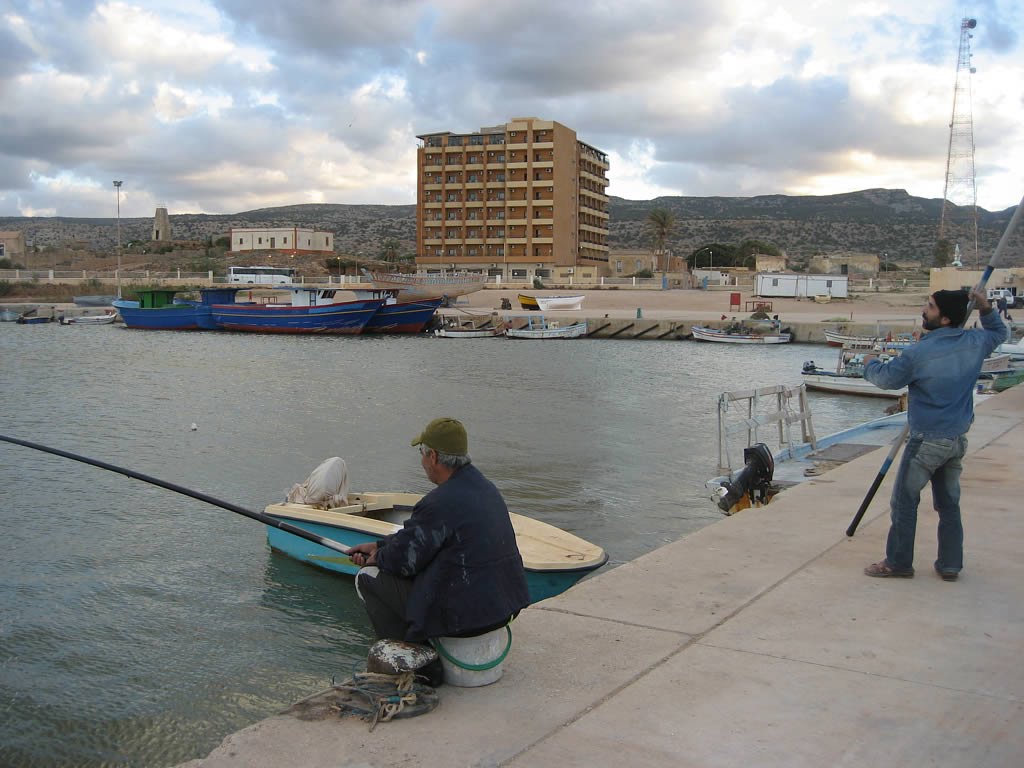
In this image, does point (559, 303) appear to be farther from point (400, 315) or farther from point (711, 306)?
point (711, 306)

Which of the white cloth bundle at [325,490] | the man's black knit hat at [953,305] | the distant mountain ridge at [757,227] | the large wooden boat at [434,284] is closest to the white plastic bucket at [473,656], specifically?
the man's black knit hat at [953,305]

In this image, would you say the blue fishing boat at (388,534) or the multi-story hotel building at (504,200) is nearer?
the blue fishing boat at (388,534)

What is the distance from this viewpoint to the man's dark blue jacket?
4.28 metres

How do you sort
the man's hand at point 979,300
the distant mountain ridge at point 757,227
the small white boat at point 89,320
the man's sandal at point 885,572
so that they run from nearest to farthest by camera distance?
the man's hand at point 979,300 < the man's sandal at point 885,572 < the small white boat at point 89,320 < the distant mountain ridge at point 757,227

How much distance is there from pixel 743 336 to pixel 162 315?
38.6 meters

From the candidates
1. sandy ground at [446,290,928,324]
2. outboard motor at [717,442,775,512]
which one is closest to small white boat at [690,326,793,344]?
sandy ground at [446,290,928,324]

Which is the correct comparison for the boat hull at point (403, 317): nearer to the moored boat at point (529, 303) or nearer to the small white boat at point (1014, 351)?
the moored boat at point (529, 303)

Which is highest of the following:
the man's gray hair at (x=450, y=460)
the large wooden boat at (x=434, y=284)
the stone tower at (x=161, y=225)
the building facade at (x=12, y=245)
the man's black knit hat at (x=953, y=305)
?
the stone tower at (x=161, y=225)

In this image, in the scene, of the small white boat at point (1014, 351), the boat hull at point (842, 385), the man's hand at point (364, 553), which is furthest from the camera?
the small white boat at point (1014, 351)

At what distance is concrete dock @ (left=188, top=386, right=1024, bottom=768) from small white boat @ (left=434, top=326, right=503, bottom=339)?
5065 cm

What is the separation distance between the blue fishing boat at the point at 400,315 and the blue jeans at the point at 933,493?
183 ft

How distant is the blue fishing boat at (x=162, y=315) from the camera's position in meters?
64.4

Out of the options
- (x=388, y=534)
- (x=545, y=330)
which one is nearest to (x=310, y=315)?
(x=545, y=330)

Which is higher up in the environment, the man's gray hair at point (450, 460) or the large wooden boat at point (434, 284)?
the large wooden boat at point (434, 284)
